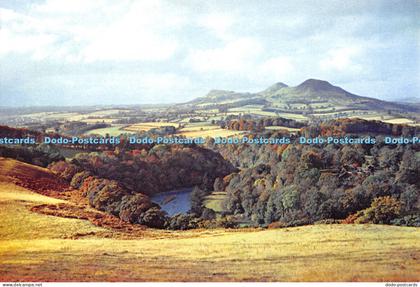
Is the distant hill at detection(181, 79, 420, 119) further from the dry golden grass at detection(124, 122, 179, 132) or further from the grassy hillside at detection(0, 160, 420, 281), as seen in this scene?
the grassy hillside at detection(0, 160, 420, 281)

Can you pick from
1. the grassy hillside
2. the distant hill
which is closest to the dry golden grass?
the distant hill

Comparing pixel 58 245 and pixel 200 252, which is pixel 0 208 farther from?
pixel 200 252

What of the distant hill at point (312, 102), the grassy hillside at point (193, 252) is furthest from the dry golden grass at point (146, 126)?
the grassy hillside at point (193, 252)

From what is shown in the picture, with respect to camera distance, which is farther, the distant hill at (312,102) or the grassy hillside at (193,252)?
the distant hill at (312,102)

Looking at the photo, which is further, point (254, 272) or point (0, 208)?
point (0, 208)

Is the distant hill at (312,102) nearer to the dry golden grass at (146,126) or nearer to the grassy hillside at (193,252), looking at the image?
the dry golden grass at (146,126)

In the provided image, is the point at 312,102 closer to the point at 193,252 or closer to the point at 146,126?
the point at 146,126

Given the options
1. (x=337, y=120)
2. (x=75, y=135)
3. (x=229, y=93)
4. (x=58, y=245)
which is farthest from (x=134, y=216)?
(x=337, y=120)
